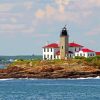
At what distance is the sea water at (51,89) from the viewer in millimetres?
88144

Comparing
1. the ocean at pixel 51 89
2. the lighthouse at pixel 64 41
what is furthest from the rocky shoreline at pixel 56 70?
the lighthouse at pixel 64 41

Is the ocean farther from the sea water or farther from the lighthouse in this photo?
the lighthouse

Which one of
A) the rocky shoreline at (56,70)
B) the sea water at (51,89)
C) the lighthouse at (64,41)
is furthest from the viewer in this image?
the lighthouse at (64,41)

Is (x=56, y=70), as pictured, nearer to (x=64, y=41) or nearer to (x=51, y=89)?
(x=64, y=41)

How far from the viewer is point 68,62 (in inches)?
5389

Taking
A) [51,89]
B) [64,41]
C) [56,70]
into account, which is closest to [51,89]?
[51,89]

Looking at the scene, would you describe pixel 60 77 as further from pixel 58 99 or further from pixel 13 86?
pixel 58 99

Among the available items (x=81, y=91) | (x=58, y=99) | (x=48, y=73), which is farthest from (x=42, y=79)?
(x=58, y=99)

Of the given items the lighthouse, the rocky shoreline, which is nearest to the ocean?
the rocky shoreline

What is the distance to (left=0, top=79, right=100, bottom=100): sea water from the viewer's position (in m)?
88.1

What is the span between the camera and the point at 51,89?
10569cm

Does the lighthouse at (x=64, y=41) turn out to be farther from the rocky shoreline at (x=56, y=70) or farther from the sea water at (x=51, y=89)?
the sea water at (x=51, y=89)

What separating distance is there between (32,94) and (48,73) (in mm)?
38792

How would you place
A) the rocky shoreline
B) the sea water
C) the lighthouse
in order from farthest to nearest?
the lighthouse
the rocky shoreline
the sea water
